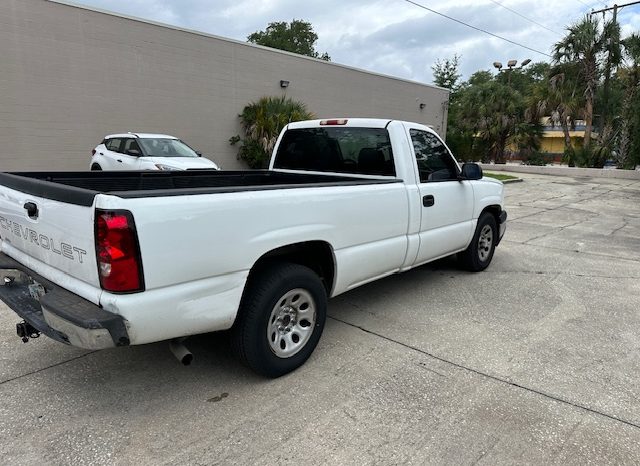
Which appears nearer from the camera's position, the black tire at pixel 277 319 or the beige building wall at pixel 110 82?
the black tire at pixel 277 319

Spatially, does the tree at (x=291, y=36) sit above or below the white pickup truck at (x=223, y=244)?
above

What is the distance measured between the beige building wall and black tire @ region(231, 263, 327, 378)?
37.0 feet

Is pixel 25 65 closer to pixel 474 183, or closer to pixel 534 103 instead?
pixel 474 183

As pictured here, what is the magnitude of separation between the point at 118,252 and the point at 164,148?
9982 mm

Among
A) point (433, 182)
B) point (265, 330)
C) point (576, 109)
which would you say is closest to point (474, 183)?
point (433, 182)

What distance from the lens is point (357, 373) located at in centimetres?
344

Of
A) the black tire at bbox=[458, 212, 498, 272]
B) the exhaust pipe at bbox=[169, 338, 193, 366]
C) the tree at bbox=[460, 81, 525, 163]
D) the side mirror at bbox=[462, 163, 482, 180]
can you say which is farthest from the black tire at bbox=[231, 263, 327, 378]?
the tree at bbox=[460, 81, 525, 163]

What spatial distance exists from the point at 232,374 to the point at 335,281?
1.07m

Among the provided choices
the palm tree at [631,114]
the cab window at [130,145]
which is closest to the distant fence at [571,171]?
the palm tree at [631,114]

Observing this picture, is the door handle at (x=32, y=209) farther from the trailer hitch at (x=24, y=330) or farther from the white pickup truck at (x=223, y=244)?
the trailer hitch at (x=24, y=330)

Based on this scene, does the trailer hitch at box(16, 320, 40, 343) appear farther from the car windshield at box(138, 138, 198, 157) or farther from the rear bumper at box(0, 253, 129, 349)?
the car windshield at box(138, 138, 198, 157)

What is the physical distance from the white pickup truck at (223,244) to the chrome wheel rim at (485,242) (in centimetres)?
124

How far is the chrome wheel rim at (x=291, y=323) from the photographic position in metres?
3.28

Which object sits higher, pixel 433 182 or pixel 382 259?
pixel 433 182
